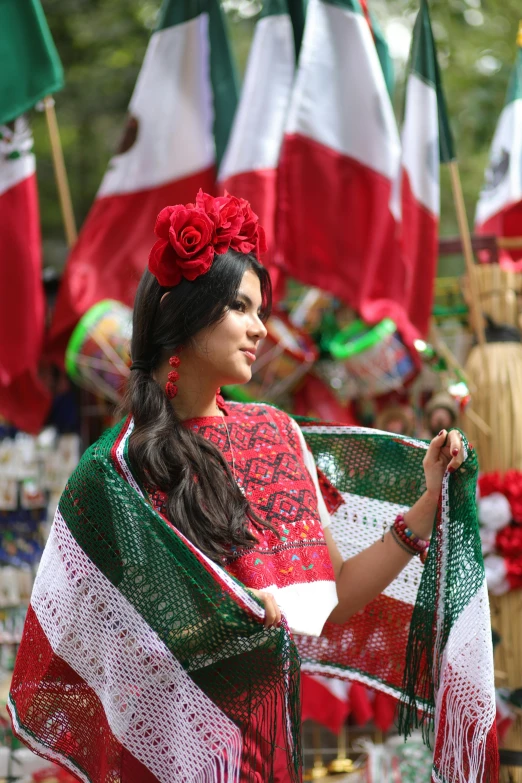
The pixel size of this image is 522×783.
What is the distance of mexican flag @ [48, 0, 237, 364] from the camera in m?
4.42

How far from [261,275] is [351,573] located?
29.4 inches

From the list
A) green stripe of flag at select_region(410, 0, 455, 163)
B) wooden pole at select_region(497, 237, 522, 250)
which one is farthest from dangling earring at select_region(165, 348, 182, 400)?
wooden pole at select_region(497, 237, 522, 250)

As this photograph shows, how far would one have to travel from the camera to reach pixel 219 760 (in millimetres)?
1839

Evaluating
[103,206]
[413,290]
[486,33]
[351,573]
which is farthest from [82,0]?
[351,573]

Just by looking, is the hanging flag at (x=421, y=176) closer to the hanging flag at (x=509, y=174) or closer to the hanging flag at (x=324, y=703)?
the hanging flag at (x=509, y=174)

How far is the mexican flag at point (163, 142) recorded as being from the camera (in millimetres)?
4418

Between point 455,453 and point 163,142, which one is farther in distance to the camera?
point 163,142

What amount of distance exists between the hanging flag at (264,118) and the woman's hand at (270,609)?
94.2 inches

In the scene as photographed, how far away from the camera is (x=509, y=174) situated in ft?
14.9

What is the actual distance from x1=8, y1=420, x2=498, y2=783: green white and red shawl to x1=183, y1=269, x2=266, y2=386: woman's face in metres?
0.22

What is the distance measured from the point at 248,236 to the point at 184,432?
475 millimetres

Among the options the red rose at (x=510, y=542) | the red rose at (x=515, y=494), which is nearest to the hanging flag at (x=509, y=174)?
the red rose at (x=515, y=494)

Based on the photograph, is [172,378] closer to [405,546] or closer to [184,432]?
[184,432]

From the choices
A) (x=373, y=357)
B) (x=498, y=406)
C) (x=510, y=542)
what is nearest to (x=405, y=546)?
(x=510, y=542)
